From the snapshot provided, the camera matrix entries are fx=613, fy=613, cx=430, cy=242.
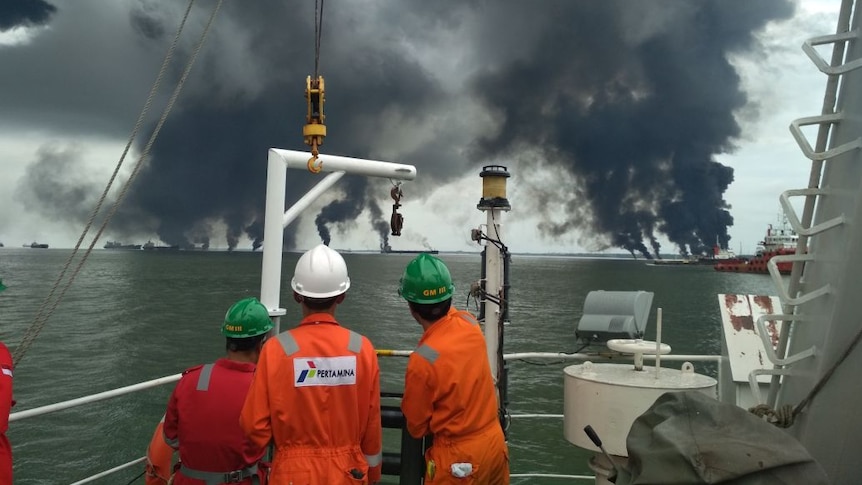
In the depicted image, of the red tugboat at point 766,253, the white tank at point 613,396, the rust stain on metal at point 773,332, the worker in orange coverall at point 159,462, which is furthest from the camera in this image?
the red tugboat at point 766,253

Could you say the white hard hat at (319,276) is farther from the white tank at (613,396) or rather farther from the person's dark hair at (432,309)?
the white tank at (613,396)

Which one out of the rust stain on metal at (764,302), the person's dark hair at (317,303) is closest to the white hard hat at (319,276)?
the person's dark hair at (317,303)

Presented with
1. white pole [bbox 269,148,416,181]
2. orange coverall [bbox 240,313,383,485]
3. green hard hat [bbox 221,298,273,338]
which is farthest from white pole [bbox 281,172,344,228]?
orange coverall [bbox 240,313,383,485]

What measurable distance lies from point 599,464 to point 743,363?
63.0 inches

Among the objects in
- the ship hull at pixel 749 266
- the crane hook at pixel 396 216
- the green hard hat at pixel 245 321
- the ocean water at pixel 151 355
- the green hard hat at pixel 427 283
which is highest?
the ship hull at pixel 749 266

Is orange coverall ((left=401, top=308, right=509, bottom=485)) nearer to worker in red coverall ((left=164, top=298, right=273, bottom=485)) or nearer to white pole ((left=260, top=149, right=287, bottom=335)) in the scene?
worker in red coverall ((left=164, top=298, right=273, bottom=485))

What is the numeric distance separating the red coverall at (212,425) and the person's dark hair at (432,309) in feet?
2.73

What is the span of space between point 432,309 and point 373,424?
567mm

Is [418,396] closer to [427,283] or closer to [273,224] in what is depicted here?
[427,283]

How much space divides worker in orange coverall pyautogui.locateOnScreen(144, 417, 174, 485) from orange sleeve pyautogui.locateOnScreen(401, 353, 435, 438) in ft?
4.39

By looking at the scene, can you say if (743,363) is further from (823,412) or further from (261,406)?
(261,406)

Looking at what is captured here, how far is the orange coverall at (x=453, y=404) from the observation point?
2668 mm

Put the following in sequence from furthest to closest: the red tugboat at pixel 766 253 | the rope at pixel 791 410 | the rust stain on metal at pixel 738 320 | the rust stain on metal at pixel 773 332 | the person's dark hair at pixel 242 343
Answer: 1. the red tugboat at pixel 766 253
2. the rust stain on metal at pixel 738 320
3. the rust stain on metal at pixel 773 332
4. the person's dark hair at pixel 242 343
5. the rope at pixel 791 410

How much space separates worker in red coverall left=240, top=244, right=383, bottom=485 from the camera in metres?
2.48
